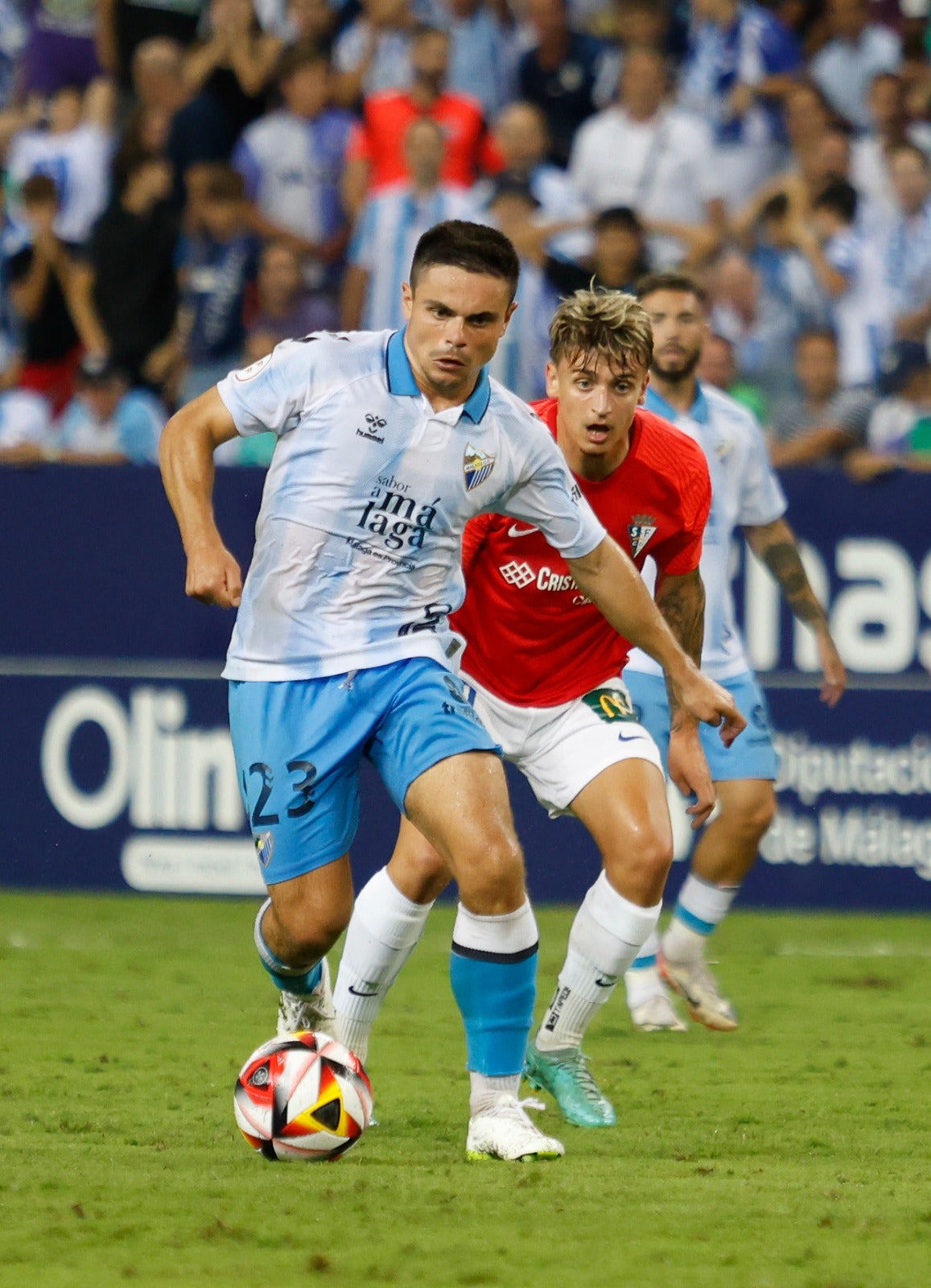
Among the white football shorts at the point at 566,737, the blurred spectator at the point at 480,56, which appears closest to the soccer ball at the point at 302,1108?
the white football shorts at the point at 566,737

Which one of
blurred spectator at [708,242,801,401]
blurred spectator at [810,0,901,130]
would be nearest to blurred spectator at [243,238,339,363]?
blurred spectator at [708,242,801,401]

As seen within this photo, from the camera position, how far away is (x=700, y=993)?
7.48 m

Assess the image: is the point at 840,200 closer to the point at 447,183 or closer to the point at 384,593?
the point at 447,183

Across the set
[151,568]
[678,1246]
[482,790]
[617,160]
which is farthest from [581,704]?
[617,160]

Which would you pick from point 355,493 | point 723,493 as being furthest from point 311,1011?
point 723,493

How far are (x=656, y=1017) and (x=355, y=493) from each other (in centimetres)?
320

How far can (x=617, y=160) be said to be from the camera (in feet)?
39.5

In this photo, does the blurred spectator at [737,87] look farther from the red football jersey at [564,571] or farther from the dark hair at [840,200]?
the red football jersey at [564,571]

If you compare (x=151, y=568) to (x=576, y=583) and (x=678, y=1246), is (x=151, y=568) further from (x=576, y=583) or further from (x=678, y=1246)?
(x=678, y=1246)

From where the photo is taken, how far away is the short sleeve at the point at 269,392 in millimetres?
4969

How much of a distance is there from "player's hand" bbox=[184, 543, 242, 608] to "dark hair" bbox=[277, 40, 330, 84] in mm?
8414

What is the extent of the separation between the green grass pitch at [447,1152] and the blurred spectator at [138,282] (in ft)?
13.3

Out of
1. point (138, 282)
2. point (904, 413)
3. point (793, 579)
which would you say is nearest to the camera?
point (793, 579)

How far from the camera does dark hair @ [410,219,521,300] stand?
4949 millimetres
